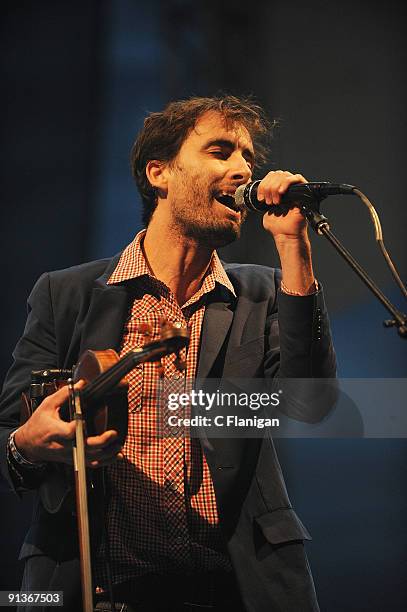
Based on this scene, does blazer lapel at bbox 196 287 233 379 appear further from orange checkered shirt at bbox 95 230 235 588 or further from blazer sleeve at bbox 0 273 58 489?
blazer sleeve at bbox 0 273 58 489

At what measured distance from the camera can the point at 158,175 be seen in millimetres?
2307

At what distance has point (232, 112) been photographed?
2.23 m

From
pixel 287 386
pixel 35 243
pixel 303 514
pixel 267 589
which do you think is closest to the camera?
pixel 267 589

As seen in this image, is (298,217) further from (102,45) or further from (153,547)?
(102,45)

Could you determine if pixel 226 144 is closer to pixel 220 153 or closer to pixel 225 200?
pixel 220 153

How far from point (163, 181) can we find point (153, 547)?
3.58ft

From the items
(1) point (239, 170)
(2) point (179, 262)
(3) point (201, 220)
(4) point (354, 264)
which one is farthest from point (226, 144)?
(4) point (354, 264)

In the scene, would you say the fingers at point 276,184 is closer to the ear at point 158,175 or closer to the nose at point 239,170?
the nose at point 239,170

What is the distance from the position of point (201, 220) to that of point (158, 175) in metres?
0.34

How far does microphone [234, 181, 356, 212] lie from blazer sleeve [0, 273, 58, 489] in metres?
0.60

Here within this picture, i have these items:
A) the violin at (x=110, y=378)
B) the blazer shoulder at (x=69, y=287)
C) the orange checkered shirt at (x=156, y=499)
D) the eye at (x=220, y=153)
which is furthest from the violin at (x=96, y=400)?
the eye at (x=220, y=153)

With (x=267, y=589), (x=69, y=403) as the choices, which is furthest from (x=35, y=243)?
(x=267, y=589)

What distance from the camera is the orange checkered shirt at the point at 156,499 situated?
5.73 ft

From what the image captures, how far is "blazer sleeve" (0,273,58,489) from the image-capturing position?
6.07ft
